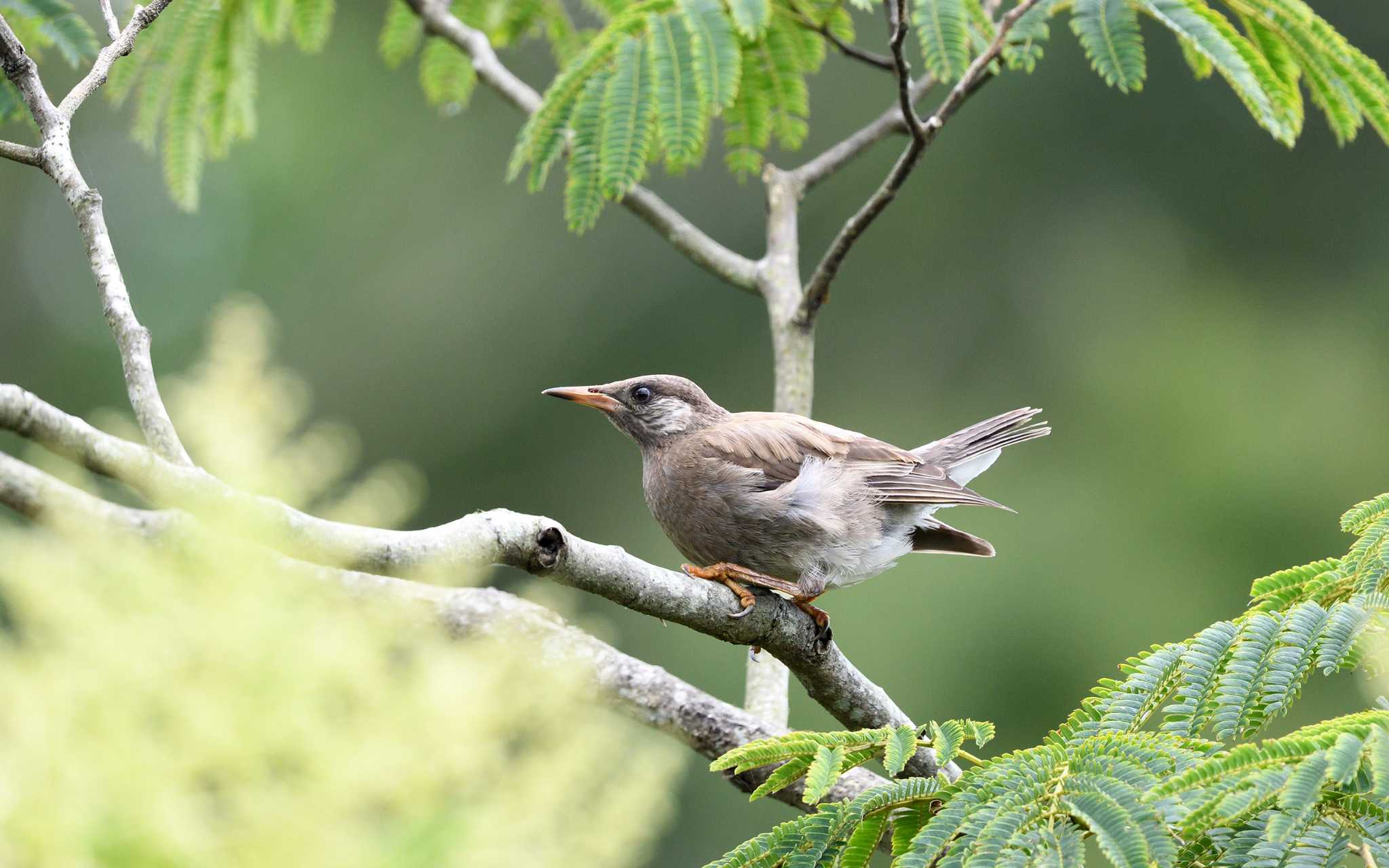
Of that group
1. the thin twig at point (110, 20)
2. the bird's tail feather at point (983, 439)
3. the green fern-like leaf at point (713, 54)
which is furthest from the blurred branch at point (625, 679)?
the bird's tail feather at point (983, 439)

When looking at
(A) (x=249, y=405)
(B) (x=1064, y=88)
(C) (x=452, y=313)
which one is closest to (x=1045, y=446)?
(B) (x=1064, y=88)

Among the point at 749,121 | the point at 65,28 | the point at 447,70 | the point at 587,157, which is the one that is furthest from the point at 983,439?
the point at 65,28

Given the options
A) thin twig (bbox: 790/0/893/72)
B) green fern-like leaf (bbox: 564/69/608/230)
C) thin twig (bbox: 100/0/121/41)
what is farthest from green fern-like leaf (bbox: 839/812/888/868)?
thin twig (bbox: 790/0/893/72)

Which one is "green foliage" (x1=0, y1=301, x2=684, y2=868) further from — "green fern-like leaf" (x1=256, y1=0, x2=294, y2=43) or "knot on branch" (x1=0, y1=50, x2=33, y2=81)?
"green fern-like leaf" (x1=256, y1=0, x2=294, y2=43)

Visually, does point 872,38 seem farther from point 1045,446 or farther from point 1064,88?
point 1045,446

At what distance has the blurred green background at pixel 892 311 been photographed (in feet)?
34.2

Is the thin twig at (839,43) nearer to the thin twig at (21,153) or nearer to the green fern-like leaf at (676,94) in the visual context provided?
the green fern-like leaf at (676,94)

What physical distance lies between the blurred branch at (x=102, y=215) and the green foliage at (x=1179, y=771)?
4.02 ft

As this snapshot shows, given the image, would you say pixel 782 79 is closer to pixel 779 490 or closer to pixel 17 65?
pixel 779 490

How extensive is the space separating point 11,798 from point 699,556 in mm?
3172

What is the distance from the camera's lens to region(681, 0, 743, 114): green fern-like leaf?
399cm

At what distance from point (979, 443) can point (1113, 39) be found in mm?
1750

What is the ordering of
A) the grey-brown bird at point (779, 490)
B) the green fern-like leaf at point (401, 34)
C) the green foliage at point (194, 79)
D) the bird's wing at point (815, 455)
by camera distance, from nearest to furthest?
1. the grey-brown bird at point (779, 490)
2. the bird's wing at point (815, 455)
3. the green foliage at point (194, 79)
4. the green fern-like leaf at point (401, 34)

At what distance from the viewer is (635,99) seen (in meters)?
4.05
